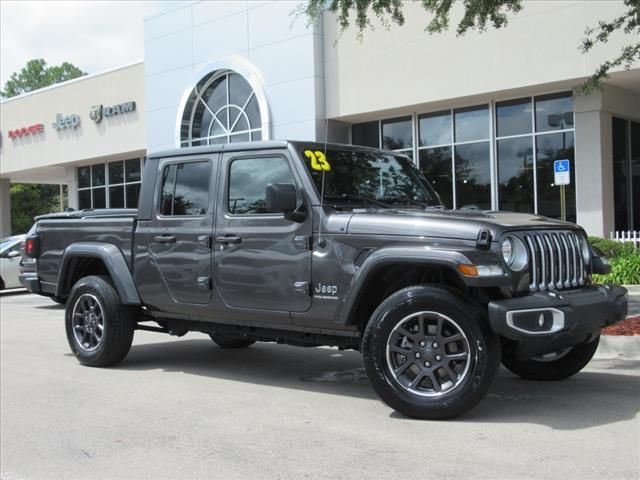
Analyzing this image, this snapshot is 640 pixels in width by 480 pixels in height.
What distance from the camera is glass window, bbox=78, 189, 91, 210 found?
3219 centimetres

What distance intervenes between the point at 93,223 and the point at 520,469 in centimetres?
507

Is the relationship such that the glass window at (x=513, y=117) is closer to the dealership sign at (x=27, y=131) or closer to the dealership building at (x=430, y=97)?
the dealership building at (x=430, y=97)

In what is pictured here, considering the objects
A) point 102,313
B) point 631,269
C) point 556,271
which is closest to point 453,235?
point 556,271

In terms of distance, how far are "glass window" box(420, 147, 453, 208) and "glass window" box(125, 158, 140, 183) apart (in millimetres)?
13987

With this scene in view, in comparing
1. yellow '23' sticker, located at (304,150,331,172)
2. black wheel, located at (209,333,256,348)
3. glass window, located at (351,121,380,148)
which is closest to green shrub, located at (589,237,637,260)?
glass window, located at (351,121,380,148)

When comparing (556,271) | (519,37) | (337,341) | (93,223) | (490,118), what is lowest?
(337,341)

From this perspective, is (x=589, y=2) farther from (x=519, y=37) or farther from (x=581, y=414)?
(x=581, y=414)

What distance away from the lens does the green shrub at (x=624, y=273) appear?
12812 mm

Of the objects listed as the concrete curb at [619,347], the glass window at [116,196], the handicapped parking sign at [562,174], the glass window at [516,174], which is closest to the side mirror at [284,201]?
the concrete curb at [619,347]

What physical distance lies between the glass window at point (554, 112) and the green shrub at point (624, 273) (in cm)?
529

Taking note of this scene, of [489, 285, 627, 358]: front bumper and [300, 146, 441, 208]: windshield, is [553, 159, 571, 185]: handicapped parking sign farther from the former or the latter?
[489, 285, 627, 358]: front bumper

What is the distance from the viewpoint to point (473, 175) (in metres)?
19.2

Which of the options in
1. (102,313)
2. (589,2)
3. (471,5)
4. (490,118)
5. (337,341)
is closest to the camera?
(337,341)

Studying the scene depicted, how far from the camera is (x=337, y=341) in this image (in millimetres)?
5715
